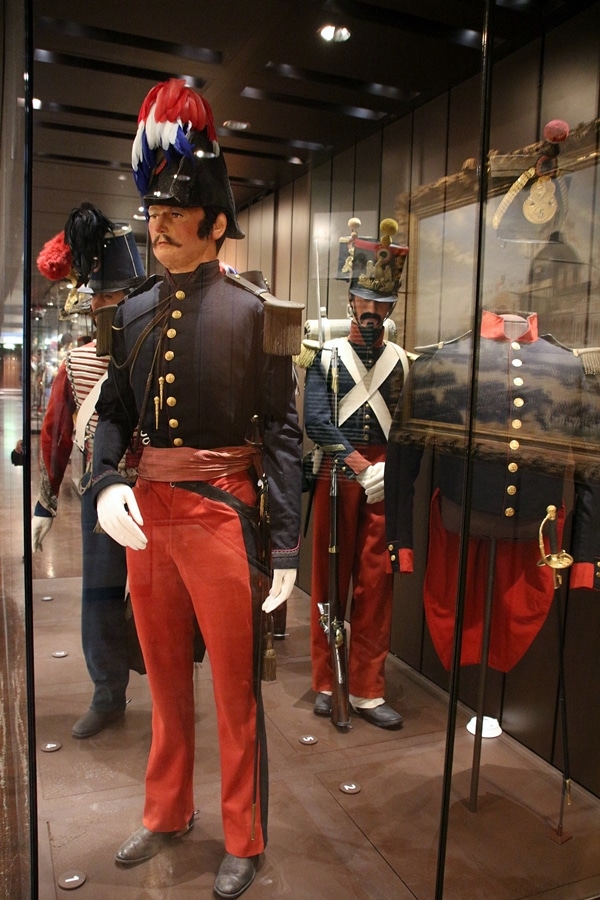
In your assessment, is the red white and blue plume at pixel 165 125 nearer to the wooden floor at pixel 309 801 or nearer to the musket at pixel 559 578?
the wooden floor at pixel 309 801

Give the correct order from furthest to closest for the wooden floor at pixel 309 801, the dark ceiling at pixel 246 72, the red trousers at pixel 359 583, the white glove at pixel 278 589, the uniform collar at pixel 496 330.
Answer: the uniform collar at pixel 496 330 → the red trousers at pixel 359 583 → the white glove at pixel 278 589 → the wooden floor at pixel 309 801 → the dark ceiling at pixel 246 72

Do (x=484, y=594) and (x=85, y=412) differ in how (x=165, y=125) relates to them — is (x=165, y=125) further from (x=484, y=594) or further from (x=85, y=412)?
(x=484, y=594)

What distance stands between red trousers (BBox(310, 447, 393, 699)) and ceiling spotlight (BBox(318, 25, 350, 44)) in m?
0.93

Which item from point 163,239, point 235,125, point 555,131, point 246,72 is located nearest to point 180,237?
point 163,239

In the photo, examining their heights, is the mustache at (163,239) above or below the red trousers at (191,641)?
above

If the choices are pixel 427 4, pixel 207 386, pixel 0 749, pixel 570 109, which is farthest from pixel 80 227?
pixel 0 749

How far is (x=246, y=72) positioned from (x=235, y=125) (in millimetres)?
107

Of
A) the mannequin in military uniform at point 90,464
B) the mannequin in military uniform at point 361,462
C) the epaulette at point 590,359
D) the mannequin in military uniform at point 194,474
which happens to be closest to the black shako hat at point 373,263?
the mannequin in military uniform at point 361,462

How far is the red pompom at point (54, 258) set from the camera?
153 centimetres

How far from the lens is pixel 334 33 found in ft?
5.61

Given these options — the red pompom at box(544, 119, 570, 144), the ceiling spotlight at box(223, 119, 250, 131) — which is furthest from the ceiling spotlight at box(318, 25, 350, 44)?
the red pompom at box(544, 119, 570, 144)

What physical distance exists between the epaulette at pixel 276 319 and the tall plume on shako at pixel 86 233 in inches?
10.6

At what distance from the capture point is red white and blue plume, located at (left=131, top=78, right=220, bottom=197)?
153cm

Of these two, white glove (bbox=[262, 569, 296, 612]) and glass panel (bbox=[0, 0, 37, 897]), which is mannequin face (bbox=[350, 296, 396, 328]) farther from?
glass panel (bbox=[0, 0, 37, 897])
